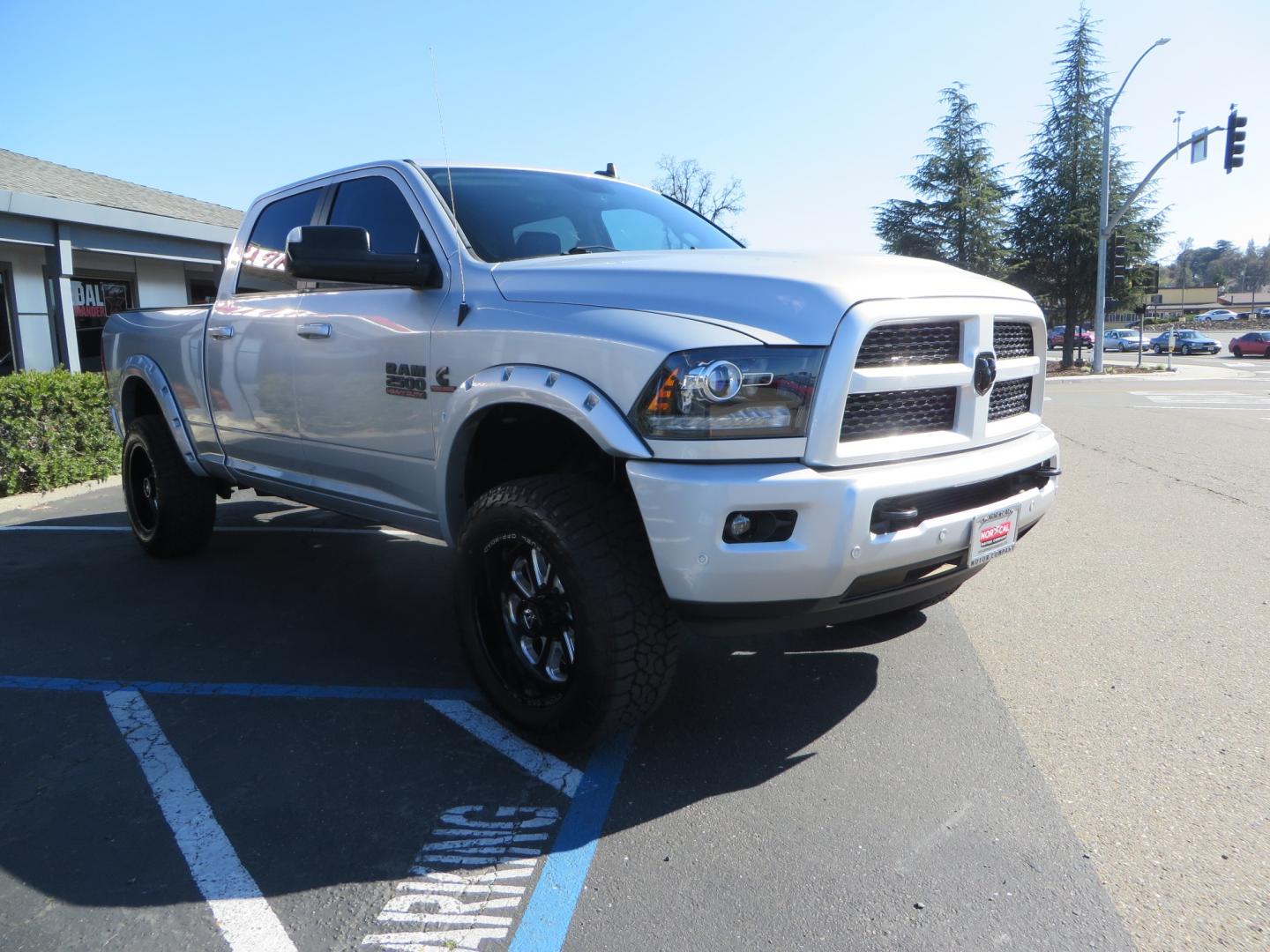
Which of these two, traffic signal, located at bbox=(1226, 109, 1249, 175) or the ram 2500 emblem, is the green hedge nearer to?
the ram 2500 emblem

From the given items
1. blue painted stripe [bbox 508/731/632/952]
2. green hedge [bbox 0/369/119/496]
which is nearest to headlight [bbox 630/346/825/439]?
blue painted stripe [bbox 508/731/632/952]

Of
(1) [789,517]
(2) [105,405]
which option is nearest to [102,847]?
(1) [789,517]

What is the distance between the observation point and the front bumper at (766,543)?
2.50 metres

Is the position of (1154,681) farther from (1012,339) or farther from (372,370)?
(372,370)

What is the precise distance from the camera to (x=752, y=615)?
2.63 metres

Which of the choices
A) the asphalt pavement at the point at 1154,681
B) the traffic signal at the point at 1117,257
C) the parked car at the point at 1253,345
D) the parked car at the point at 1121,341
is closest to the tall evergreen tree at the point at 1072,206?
the traffic signal at the point at 1117,257

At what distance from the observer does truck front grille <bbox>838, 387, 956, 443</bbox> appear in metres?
2.72

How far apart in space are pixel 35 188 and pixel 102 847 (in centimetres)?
1288

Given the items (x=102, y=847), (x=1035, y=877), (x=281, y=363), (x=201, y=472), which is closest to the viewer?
(x=1035, y=877)

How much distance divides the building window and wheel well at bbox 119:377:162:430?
34.1 feet

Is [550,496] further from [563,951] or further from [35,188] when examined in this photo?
[35,188]

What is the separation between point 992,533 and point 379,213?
2806 millimetres

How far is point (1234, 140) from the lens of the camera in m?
Answer: 21.0

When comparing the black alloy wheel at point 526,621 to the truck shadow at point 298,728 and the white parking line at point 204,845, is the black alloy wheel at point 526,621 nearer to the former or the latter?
the truck shadow at point 298,728
